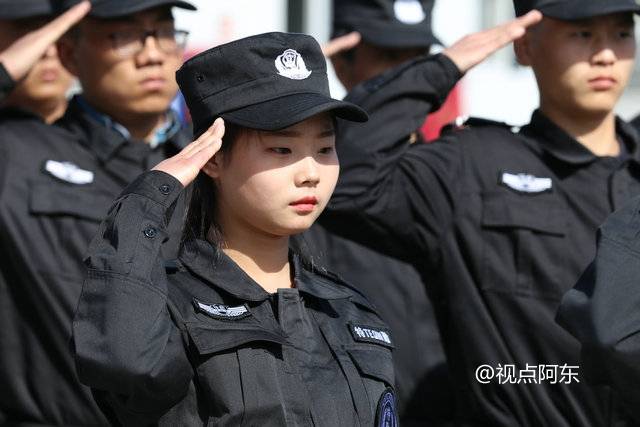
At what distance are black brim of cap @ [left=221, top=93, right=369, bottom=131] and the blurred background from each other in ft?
20.6

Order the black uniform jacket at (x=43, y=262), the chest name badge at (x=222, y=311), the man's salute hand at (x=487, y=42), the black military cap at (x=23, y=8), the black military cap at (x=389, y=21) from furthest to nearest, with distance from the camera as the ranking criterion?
the black military cap at (x=389, y=21), the black military cap at (x=23, y=8), the black uniform jacket at (x=43, y=262), the man's salute hand at (x=487, y=42), the chest name badge at (x=222, y=311)

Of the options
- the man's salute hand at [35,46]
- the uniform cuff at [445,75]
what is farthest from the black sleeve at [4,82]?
the uniform cuff at [445,75]

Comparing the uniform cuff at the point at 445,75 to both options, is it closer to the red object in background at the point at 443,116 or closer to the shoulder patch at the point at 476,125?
the shoulder patch at the point at 476,125

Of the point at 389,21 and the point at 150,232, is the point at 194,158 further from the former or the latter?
the point at 389,21

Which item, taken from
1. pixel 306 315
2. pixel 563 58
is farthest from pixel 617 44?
pixel 306 315

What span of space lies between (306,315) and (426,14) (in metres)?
3.60

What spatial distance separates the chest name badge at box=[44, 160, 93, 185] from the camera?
5.28 metres

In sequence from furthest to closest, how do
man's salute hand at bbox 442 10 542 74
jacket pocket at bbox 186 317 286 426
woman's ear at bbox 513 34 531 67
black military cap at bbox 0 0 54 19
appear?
1. black military cap at bbox 0 0 54 19
2. woman's ear at bbox 513 34 531 67
3. man's salute hand at bbox 442 10 542 74
4. jacket pocket at bbox 186 317 286 426

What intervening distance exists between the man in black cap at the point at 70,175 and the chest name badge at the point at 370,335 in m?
1.70

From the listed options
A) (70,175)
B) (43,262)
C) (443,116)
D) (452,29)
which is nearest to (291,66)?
(43,262)

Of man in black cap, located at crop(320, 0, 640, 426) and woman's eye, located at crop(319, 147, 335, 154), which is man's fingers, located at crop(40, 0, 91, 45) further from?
woman's eye, located at crop(319, 147, 335, 154)

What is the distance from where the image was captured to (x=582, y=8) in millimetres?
4699

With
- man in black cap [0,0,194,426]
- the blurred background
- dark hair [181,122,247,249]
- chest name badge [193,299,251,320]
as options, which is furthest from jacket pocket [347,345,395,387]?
the blurred background

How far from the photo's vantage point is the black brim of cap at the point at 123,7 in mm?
5359
